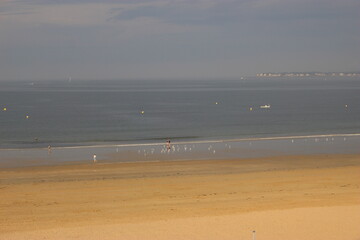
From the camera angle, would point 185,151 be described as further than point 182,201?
Yes

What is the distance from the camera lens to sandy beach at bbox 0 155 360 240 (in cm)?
1948

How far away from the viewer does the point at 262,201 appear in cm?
2466

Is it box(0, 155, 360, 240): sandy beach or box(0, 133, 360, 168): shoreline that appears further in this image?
box(0, 133, 360, 168): shoreline

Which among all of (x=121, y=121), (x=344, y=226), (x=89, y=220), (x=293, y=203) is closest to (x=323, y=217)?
(x=344, y=226)

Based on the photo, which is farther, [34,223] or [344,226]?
[34,223]

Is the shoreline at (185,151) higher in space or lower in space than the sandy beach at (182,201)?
higher

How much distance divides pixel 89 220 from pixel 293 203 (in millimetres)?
7939

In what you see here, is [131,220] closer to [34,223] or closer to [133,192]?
[34,223]

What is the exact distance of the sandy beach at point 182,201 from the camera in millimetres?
19484

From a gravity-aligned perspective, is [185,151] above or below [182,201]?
above

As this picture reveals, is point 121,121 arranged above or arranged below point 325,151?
above

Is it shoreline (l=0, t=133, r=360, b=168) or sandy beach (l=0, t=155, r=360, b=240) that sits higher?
shoreline (l=0, t=133, r=360, b=168)

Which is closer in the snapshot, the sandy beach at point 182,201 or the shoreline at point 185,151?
the sandy beach at point 182,201

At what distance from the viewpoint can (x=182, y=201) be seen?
2481cm
